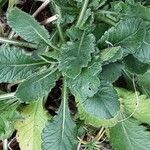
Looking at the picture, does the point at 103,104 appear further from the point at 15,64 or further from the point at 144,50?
the point at 15,64

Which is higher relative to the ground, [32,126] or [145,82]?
[145,82]

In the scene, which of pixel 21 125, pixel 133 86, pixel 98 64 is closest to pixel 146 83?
pixel 133 86

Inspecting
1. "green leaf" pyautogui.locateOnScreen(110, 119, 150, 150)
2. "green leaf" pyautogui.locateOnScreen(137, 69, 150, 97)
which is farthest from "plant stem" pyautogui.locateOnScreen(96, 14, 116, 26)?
"green leaf" pyautogui.locateOnScreen(110, 119, 150, 150)

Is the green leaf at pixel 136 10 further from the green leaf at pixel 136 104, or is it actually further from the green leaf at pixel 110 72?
the green leaf at pixel 136 104

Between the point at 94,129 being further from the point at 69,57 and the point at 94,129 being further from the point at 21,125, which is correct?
the point at 69,57

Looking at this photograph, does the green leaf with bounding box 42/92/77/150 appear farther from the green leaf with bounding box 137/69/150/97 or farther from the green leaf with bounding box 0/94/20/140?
the green leaf with bounding box 137/69/150/97

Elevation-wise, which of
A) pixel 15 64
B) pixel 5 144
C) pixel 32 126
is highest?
pixel 15 64

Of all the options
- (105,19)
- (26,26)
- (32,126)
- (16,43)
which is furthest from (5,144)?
(105,19)
